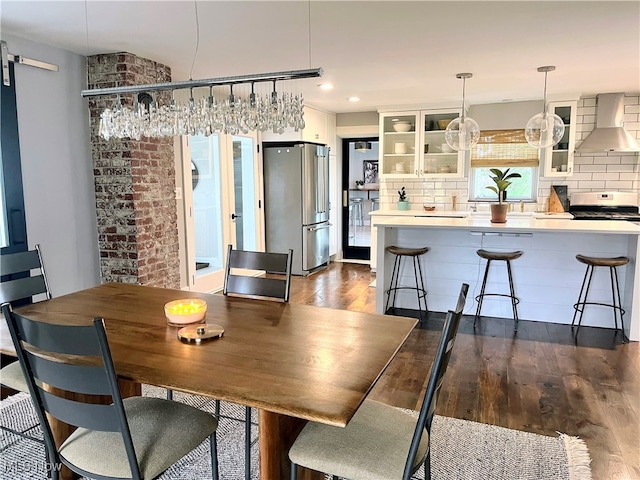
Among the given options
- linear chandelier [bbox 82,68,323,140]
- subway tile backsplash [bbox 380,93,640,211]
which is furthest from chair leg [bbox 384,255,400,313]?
linear chandelier [bbox 82,68,323,140]

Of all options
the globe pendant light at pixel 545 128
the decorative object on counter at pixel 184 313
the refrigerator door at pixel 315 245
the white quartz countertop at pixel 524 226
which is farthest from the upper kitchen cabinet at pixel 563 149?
the decorative object on counter at pixel 184 313

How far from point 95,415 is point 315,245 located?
17.6ft

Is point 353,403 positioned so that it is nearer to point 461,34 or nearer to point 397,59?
point 461,34

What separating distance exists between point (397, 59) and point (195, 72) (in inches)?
Answer: 76.1

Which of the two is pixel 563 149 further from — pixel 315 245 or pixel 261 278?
pixel 261 278

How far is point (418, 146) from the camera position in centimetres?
646

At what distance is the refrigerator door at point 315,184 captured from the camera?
634 cm

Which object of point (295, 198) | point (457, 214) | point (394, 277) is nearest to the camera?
point (394, 277)

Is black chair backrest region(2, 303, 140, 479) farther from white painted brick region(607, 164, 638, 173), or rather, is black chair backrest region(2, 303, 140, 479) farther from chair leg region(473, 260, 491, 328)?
white painted brick region(607, 164, 638, 173)

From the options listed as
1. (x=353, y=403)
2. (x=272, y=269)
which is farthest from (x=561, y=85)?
(x=353, y=403)

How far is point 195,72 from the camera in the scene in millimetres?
4469

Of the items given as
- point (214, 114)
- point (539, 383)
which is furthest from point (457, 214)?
point (214, 114)

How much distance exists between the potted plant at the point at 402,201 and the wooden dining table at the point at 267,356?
471cm

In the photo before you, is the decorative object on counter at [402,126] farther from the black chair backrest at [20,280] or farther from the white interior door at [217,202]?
the black chair backrest at [20,280]
